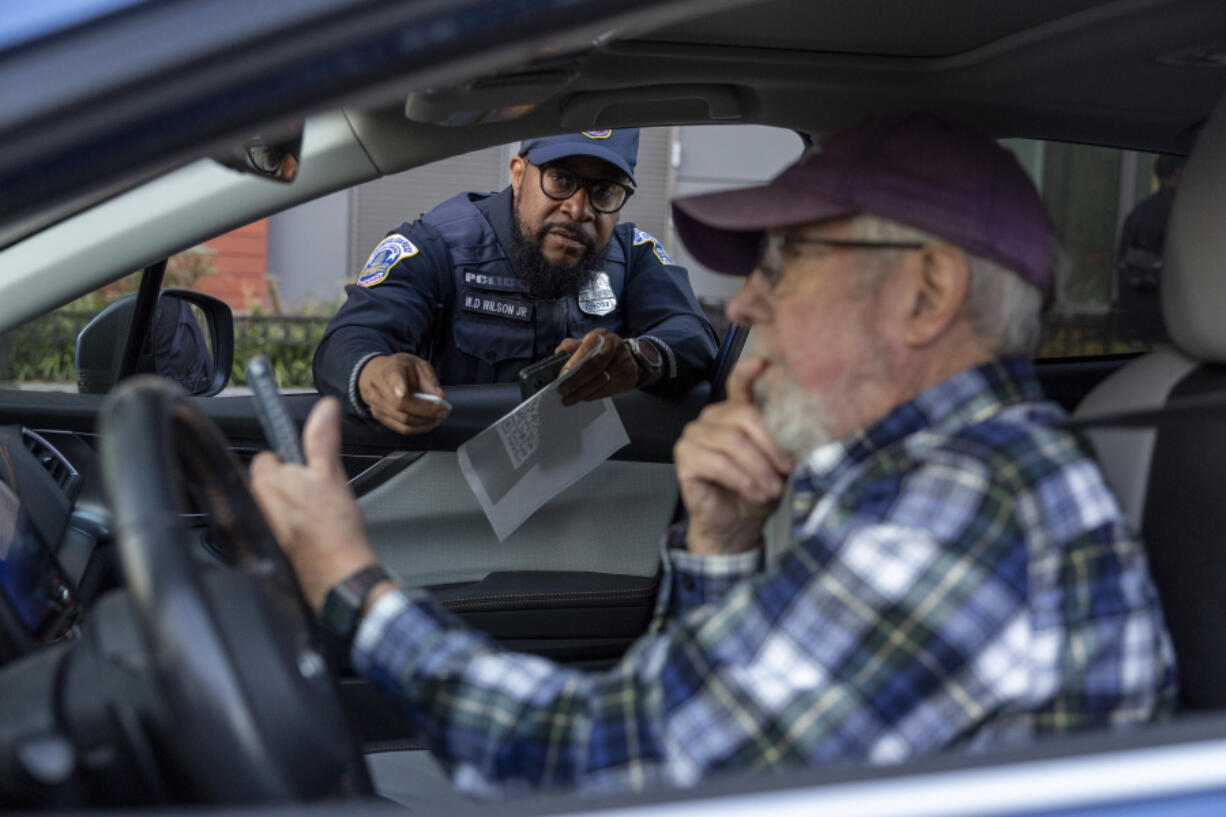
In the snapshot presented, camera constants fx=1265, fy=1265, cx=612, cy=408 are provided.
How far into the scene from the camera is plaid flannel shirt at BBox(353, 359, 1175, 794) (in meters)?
1.00

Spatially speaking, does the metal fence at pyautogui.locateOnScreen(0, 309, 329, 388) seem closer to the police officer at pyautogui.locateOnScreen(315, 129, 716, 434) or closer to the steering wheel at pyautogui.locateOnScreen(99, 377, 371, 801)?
the police officer at pyautogui.locateOnScreen(315, 129, 716, 434)

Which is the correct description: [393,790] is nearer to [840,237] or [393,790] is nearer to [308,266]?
[840,237]

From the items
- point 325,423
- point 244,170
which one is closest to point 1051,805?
point 325,423

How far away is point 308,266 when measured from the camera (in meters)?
3.88

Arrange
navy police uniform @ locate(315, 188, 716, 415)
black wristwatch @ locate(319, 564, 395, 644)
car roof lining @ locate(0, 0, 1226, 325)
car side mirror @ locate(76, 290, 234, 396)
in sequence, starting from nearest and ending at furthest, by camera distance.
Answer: black wristwatch @ locate(319, 564, 395, 644), car roof lining @ locate(0, 0, 1226, 325), car side mirror @ locate(76, 290, 234, 396), navy police uniform @ locate(315, 188, 716, 415)

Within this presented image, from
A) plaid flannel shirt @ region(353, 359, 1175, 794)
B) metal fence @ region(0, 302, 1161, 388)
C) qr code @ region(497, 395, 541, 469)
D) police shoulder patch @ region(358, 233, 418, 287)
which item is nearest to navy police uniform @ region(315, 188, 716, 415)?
police shoulder patch @ region(358, 233, 418, 287)

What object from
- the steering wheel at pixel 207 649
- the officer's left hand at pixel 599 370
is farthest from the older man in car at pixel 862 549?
the officer's left hand at pixel 599 370

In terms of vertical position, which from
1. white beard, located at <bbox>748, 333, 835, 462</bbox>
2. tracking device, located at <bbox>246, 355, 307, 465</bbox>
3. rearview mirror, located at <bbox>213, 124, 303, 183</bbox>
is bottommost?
white beard, located at <bbox>748, 333, 835, 462</bbox>

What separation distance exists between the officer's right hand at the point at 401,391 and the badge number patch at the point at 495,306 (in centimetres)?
40

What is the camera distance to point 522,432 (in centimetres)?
229

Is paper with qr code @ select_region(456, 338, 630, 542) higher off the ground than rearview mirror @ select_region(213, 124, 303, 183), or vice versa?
rearview mirror @ select_region(213, 124, 303, 183)

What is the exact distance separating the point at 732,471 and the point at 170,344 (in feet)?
4.66

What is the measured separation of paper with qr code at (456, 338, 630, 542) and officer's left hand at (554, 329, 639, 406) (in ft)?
0.09

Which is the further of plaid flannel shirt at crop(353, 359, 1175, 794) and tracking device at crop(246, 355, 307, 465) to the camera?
tracking device at crop(246, 355, 307, 465)
